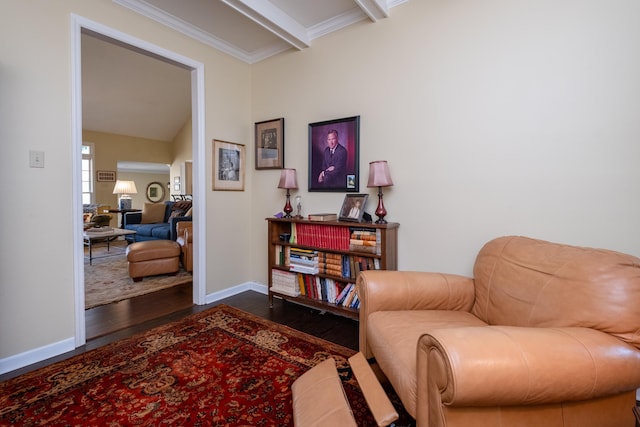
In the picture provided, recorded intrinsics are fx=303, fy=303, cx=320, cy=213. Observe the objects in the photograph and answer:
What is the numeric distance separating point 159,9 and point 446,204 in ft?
9.44

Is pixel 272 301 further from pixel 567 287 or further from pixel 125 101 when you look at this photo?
pixel 125 101

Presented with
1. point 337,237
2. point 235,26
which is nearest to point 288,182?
point 337,237

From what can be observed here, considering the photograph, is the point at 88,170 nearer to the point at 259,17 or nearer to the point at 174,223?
the point at 174,223

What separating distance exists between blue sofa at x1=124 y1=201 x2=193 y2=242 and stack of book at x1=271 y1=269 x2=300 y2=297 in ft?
8.53

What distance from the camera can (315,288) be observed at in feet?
9.13

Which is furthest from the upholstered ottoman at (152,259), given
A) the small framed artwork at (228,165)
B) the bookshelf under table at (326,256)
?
the bookshelf under table at (326,256)

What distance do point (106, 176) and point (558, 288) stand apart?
352 inches

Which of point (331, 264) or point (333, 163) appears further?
point (333, 163)

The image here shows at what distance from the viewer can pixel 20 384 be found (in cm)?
177

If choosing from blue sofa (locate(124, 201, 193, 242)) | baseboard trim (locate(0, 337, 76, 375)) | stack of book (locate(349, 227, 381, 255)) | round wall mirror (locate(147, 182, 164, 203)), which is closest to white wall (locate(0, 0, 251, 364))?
baseboard trim (locate(0, 337, 76, 375))

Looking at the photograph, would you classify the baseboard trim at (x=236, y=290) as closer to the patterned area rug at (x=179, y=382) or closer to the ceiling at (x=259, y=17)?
the patterned area rug at (x=179, y=382)

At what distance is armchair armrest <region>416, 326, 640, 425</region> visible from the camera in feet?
3.03

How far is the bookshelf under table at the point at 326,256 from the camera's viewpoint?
2.39 metres

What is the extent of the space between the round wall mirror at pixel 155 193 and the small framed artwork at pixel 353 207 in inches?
402
